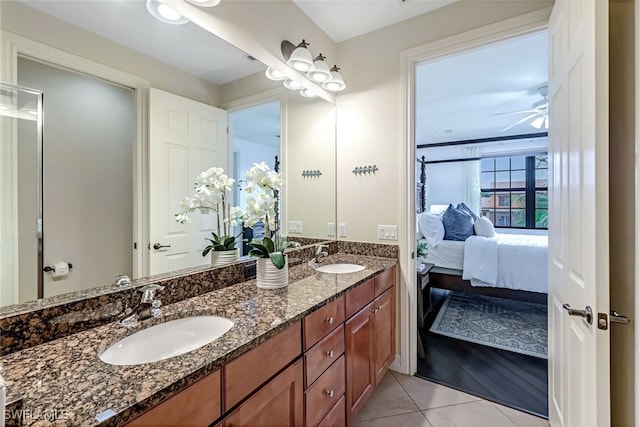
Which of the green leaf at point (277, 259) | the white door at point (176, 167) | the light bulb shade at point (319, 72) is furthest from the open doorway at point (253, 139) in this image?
the light bulb shade at point (319, 72)

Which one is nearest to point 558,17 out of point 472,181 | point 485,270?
point 485,270

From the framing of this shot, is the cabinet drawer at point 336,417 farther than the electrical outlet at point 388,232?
No

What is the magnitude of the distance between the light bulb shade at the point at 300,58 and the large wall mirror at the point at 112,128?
23cm

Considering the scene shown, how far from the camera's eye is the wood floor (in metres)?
1.92

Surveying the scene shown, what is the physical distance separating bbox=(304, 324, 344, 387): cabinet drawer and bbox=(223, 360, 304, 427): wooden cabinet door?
0.06 m

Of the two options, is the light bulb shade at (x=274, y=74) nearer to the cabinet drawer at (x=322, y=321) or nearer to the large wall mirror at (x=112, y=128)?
the large wall mirror at (x=112, y=128)

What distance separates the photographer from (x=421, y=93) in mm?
3576

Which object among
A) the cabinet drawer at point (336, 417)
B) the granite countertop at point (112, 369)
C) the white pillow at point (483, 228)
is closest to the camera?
the granite countertop at point (112, 369)

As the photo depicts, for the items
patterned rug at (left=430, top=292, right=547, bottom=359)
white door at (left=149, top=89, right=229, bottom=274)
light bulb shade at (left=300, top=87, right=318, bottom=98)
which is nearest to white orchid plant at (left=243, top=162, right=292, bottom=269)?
white door at (left=149, top=89, right=229, bottom=274)

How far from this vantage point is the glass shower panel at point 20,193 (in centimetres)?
86

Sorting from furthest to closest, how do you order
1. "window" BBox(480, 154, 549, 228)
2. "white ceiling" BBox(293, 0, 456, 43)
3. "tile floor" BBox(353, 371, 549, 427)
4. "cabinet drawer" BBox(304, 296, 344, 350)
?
"window" BBox(480, 154, 549, 228), "white ceiling" BBox(293, 0, 456, 43), "tile floor" BBox(353, 371, 549, 427), "cabinet drawer" BBox(304, 296, 344, 350)

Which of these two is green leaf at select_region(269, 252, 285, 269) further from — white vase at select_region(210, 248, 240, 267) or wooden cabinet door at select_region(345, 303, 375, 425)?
wooden cabinet door at select_region(345, 303, 375, 425)

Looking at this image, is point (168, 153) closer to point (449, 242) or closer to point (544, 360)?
point (544, 360)

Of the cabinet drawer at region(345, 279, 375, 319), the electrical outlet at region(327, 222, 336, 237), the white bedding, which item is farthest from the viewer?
the white bedding
